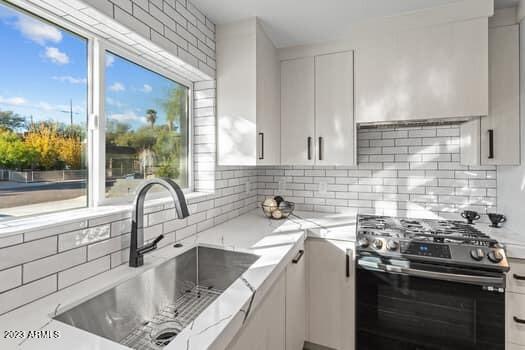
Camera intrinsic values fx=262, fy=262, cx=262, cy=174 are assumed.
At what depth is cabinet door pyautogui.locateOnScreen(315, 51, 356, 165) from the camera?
6.73 ft

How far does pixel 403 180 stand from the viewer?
223 centimetres

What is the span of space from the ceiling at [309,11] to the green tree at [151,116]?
737 mm

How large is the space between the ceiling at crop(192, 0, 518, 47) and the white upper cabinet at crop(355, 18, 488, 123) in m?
0.18

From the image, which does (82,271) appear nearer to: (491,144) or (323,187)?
(323,187)

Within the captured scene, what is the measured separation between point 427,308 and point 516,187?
3.29 ft

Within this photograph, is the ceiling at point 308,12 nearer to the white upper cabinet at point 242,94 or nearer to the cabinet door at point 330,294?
Answer: the white upper cabinet at point 242,94

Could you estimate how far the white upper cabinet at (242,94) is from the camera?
1.82 metres

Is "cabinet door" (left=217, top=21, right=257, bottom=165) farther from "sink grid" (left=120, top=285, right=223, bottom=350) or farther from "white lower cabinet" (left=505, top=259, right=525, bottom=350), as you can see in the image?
"white lower cabinet" (left=505, top=259, right=525, bottom=350)

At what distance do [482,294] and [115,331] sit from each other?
5.95ft

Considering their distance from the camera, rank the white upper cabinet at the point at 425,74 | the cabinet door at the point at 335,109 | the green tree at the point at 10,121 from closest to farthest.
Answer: the green tree at the point at 10,121
the white upper cabinet at the point at 425,74
the cabinet door at the point at 335,109

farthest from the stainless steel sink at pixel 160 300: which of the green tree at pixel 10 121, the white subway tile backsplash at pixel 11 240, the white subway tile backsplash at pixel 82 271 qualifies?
the green tree at pixel 10 121

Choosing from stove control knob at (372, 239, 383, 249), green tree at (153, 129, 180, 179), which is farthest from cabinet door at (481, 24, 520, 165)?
green tree at (153, 129, 180, 179)

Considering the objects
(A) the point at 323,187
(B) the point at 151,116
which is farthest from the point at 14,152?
(A) the point at 323,187

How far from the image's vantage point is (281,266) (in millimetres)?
1283
